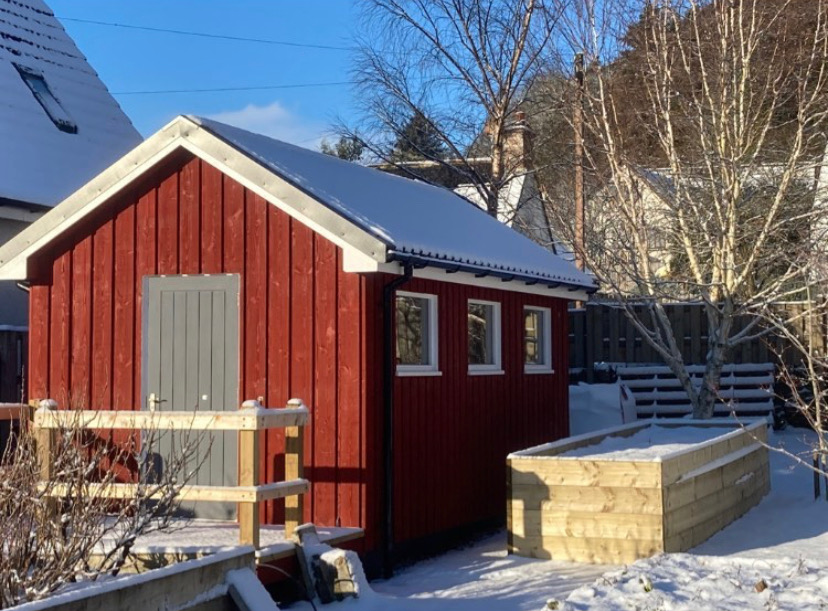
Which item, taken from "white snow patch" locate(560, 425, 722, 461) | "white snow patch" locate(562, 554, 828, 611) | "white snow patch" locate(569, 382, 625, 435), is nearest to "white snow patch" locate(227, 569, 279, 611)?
"white snow patch" locate(562, 554, 828, 611)

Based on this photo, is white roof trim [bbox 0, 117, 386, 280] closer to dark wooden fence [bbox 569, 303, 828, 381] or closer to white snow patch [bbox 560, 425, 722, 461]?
white snow patch [bbox 560, 425, 722, 461]

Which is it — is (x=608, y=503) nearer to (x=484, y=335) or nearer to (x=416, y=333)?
(x=416, y=333)

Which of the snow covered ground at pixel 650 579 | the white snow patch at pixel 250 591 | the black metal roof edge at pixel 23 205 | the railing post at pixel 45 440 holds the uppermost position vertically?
the black metal roof edge at pixel 23 205

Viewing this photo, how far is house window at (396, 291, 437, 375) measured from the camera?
10.7 metres

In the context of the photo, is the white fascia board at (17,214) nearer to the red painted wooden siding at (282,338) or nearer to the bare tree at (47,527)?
the red painted wooden siding at (282,338)

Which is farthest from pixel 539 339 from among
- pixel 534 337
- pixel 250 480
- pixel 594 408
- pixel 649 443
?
pixel 250 480

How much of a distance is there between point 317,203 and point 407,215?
2055 millimetres

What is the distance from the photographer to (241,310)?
10367 mm

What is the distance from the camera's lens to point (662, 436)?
1322cm

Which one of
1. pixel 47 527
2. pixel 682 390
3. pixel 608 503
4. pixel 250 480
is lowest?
pixel 608 503

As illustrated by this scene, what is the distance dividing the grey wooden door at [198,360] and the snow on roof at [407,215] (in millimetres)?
1288

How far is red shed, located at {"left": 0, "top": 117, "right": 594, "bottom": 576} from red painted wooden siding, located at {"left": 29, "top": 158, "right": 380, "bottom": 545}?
1 cm

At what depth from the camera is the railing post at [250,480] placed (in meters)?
8.28

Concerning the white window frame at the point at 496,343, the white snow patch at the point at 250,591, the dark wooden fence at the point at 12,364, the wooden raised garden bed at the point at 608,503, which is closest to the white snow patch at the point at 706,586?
the wooden raised garden bed at the point at 608,503
